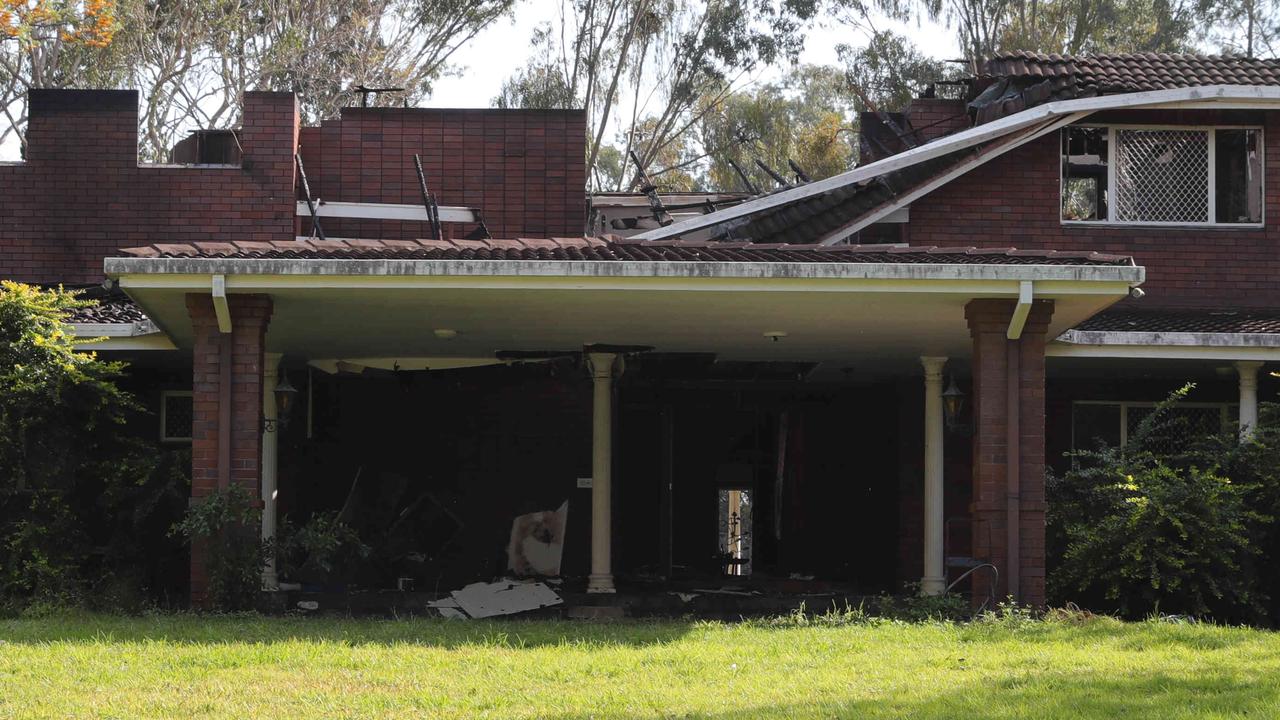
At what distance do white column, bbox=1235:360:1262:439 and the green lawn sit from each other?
421 centimetres

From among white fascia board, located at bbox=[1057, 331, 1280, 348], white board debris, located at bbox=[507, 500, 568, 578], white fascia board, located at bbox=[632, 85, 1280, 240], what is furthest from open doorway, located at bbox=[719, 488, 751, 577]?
white fascia board, located at bbox=[1057, 331, 1280, 348]

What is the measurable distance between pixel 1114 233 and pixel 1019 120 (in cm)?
168

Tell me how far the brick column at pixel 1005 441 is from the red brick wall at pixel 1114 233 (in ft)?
16.5

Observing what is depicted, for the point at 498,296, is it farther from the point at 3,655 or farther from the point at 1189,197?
the point at 1189,197

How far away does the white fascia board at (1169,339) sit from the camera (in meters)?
Answer: 12.9

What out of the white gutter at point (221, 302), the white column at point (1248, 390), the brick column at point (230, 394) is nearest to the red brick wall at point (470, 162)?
the brick column at point (230, 394)

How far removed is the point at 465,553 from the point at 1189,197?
28.6 ft

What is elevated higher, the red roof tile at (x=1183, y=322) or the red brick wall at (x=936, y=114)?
the red brick wall at (x=936, y=114)

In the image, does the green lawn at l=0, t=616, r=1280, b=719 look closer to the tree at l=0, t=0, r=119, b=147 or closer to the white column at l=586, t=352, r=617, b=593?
the white column at l=586, t=352, r=617, b=593

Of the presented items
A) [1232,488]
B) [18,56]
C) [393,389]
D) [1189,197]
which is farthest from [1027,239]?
[18,56]

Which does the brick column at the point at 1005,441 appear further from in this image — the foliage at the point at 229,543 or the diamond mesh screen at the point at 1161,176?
the diamond mesh screen at the point at 1161,176

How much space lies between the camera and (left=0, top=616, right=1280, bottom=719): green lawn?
7.17 meters

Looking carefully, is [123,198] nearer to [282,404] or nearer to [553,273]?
[282,404]

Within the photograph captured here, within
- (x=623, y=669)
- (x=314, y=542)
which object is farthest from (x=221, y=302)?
(x=623, y=669)
